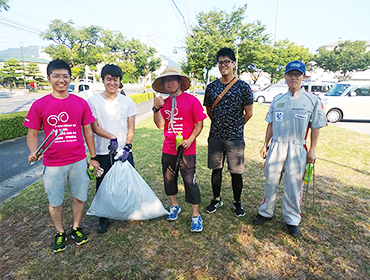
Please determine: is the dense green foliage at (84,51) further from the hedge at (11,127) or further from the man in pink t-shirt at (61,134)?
the man in pink t-shirt at (61,134)

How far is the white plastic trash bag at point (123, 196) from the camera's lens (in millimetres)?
2613

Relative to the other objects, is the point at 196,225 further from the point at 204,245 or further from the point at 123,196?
the point at 123,196

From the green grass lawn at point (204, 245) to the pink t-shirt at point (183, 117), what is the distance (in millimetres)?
980

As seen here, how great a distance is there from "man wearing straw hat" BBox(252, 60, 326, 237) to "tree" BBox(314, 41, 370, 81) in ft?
137

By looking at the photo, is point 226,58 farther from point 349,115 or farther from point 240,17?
point 240,17

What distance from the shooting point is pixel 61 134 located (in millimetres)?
2240

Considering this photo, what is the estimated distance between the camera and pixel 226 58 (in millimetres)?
2648

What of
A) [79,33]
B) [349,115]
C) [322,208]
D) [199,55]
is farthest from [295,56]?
[322,208]

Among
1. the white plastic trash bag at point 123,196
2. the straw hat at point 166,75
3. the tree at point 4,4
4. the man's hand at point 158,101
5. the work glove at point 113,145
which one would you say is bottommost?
the white plastic trash bag at point 123,196

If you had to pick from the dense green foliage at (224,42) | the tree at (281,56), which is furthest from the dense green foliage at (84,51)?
the tree at (281,56)

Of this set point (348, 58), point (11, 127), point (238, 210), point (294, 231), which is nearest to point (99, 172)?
point (238, 210)

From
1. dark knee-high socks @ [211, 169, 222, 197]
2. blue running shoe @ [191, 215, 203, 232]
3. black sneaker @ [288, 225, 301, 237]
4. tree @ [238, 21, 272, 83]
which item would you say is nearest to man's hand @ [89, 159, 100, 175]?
blue running shoe @ [191, 215, 203, 232]

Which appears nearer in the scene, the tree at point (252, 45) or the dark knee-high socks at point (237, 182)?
the dark knee-high socks at point (237, 182)

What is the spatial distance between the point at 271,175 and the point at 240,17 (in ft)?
84.5
